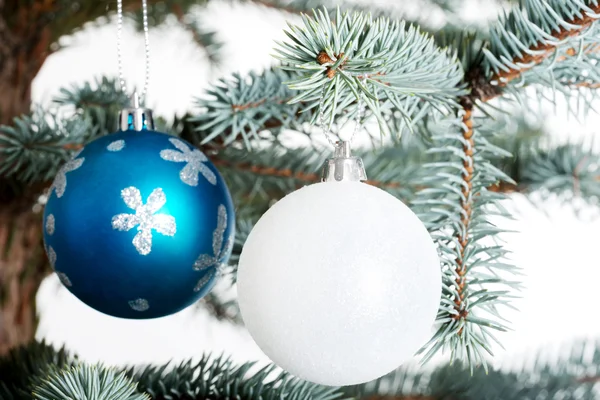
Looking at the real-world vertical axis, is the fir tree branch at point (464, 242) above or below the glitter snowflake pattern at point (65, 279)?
above

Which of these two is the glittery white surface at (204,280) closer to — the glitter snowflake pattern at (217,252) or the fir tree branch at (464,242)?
the glitter snowflake pattern at (217,252)

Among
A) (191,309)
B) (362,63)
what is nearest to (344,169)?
(362,63)

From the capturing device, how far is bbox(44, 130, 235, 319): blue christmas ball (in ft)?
1.41

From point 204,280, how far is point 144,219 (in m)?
0.06

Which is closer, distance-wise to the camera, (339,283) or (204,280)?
(339,283)

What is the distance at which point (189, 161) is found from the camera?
1.48 feet

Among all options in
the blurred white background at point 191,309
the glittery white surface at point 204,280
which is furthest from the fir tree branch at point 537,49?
the blurred white background at point 191,309

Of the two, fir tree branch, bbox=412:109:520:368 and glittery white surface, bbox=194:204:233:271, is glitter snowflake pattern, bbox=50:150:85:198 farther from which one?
fir tree branch, bbox=412:109:520:368

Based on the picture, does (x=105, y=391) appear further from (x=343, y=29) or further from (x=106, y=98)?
(x=106, y=98)

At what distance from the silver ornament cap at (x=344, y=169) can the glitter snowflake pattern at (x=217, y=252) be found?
3.8 inches

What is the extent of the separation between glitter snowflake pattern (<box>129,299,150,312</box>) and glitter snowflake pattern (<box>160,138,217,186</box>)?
83 millimetres

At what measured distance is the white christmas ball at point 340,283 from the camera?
1.07ft

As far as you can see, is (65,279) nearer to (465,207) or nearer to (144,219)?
(144,219)

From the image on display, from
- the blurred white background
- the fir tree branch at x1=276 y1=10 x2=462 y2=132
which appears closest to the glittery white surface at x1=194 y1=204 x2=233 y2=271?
the fir tree branch at x1=276 y1=10 x2=462 y2=132
